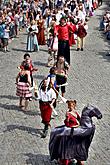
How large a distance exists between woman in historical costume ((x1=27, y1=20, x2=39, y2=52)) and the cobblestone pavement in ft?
1.41

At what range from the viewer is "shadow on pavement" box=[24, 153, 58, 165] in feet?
34.0

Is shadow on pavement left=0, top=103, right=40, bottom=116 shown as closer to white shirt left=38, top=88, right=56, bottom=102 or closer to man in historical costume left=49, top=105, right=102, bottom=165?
white shirt left=38, top=88, right=56, bottom=102

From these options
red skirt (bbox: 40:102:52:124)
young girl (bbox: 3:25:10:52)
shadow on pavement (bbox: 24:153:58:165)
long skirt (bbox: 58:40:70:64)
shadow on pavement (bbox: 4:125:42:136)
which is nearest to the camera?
shadow on pavement (bbox: 24:153:58:165)

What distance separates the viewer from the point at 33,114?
526 inches

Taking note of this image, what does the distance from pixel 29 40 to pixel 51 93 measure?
1017 centimetres

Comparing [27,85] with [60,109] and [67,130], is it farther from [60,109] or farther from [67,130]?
[67,130]

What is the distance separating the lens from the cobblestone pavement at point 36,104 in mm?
10852

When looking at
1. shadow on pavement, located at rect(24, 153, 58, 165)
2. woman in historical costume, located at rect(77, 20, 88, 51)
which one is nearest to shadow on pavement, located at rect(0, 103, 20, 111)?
shadow on pavement, located at rect(24, 153, 58, 165)

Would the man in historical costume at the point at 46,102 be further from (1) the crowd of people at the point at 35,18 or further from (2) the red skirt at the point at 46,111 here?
(1) the crowd of people at the point at 35,18

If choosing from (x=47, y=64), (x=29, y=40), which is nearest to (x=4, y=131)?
(x=47, y=64)

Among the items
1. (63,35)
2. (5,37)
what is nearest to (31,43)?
(5,37)

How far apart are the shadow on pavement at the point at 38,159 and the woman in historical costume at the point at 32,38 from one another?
1111 centimetres

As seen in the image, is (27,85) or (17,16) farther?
(17,16)

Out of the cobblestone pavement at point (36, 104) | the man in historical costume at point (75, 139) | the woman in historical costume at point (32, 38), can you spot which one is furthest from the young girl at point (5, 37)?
the man in historical costume at point (75, 139)
